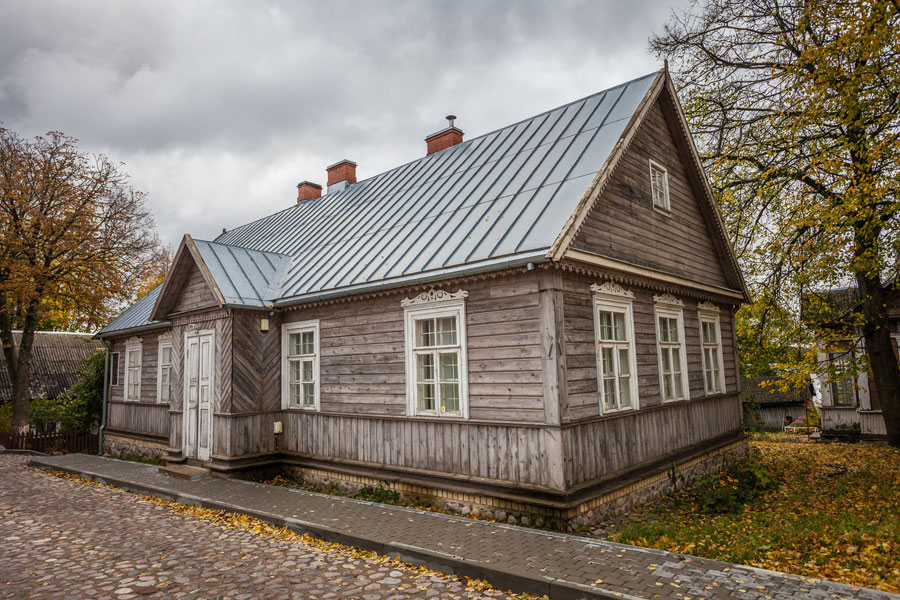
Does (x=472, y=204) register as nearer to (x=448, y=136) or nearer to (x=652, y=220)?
(x=652, y=220)

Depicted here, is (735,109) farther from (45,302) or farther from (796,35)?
(45,302)

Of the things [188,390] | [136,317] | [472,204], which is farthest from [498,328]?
[136,317]

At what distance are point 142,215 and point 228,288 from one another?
16.0 metres

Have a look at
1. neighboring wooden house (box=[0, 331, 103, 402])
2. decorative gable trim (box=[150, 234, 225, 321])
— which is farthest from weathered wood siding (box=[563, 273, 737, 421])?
neighboring wooden house (box=[0, 331, 103, 402])

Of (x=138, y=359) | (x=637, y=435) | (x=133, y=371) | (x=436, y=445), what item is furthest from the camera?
(x=133, y=371)

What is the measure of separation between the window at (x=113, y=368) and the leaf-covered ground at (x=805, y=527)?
1791 cm

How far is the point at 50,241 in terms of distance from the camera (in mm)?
21781

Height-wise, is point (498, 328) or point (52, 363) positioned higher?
point (52, 363)

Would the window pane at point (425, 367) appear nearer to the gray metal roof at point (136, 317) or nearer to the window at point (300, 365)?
the window at point (300, 365)

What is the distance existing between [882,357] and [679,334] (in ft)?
28.0

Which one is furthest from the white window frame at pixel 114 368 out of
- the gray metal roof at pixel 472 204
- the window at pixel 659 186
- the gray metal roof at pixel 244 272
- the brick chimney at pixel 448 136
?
the window at pixel 659 186

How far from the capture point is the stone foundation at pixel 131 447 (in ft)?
Result: 54.1

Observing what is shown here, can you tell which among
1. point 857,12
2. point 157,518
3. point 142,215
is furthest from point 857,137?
point 142,215

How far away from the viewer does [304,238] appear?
15766 mm
